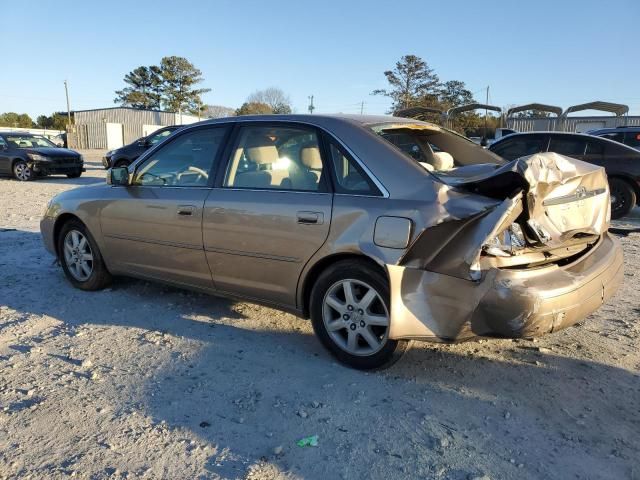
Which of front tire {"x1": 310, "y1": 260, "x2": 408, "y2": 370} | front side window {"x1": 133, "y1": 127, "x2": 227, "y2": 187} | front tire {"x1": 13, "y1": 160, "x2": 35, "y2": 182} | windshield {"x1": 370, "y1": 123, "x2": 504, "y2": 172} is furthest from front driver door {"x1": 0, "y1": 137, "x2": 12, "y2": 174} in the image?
front tire {"x1": 310, "y1": 260, "x2": 408, "y2": 370}

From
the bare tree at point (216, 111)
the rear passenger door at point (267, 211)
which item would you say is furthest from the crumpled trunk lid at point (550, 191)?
the bare tree at point (216, 111)

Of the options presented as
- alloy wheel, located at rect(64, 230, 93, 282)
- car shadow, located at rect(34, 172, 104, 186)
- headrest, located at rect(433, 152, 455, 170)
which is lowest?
car shadow, located at rect(34, 172, 104, 186)

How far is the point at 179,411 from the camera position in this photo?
9.52 ft

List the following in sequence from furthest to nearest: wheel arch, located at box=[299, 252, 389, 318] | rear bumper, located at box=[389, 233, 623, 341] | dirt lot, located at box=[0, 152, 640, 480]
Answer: wheel arch, located at box=[299, 252, 389, 318], rear bumper, located at box=[389, 233, 623, 341], dirt lot, located at box=[0, 152, 640, 480]

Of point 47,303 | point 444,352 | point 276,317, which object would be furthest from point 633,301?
point 47,303

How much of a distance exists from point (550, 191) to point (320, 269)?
1493 mm

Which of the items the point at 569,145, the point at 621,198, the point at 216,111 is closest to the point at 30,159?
the point at 569,145

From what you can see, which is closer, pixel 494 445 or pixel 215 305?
pixel 494 445

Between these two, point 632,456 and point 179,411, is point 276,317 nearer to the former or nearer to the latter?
point 179,411

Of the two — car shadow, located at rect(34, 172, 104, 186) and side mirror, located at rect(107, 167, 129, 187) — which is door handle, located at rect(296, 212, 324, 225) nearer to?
side mirror, located at rect(107, 167, 129, 187)

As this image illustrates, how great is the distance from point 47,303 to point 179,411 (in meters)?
2.46

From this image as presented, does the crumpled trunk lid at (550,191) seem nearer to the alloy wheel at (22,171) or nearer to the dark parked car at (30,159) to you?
the dark parked car at (30,159)

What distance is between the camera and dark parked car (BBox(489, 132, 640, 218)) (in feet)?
30.5

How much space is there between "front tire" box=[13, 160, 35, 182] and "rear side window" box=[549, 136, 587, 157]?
48.2 feet
